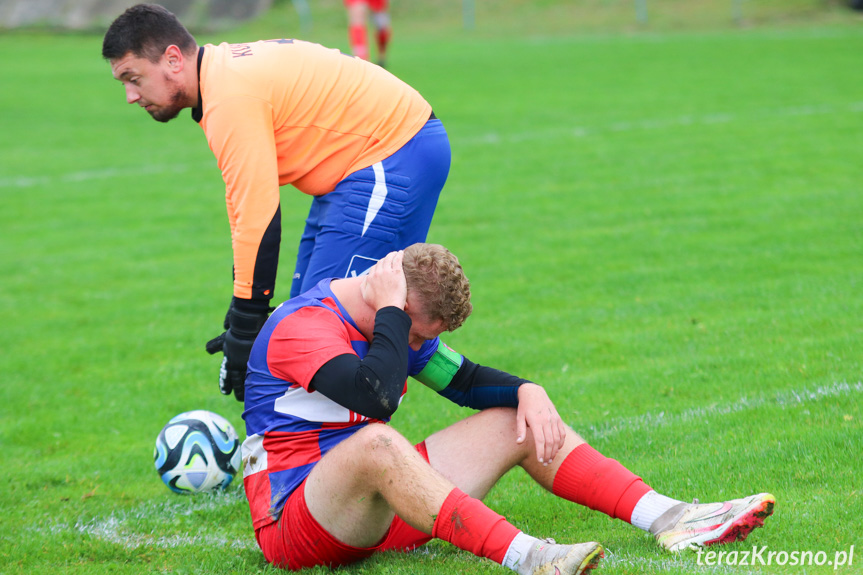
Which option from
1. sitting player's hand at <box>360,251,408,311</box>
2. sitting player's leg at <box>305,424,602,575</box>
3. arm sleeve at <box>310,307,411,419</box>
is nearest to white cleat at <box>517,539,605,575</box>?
sitting player's leg at <box>305,424,602,575</box>

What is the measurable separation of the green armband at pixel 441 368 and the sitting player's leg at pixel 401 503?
0.67m

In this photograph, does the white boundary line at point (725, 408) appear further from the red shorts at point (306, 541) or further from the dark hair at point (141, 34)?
the dark hair at point (141, 34)

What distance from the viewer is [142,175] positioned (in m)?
13.0

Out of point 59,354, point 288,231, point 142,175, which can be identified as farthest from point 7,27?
point 59,354

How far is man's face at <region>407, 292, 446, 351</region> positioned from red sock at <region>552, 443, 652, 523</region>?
28.4 inches

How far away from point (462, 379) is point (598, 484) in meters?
0.71

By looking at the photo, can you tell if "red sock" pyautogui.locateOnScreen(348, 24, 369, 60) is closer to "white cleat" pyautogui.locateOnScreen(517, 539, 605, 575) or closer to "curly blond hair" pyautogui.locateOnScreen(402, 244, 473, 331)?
"curly blond hair" pyautogui.locateOnScreen(402, 244, 473, 331)

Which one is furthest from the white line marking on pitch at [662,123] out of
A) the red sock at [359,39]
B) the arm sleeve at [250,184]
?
the arm sleeve at [250,184]

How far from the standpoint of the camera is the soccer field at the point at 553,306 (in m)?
4.03

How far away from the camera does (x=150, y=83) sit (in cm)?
419

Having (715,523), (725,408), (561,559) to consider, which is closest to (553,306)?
(725,408)

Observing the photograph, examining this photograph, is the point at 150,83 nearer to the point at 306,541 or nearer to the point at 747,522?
the point at 306,541

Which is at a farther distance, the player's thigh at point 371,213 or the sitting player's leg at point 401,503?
the player's thigh at point 371,213

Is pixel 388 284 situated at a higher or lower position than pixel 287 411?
higher
